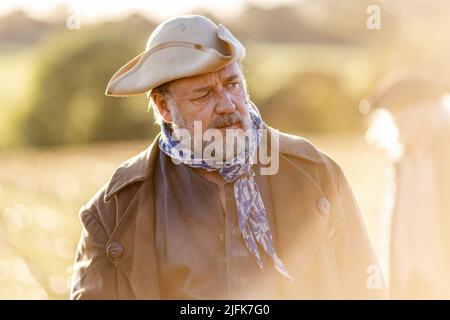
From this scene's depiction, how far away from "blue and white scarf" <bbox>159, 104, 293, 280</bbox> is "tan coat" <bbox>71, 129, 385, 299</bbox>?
0.06m

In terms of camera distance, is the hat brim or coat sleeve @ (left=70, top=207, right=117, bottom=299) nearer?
the hat brim

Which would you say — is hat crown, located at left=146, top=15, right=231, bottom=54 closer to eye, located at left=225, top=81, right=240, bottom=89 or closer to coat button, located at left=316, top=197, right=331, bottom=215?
eye, located at left=225, top=81, right=240, bottom=89

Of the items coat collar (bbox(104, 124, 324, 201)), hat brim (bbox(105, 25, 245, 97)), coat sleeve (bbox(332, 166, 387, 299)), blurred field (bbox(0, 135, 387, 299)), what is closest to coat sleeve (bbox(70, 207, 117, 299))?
coat collar (bbox(104, 124, 324, 201))

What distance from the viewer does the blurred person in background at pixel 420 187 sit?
544 cm

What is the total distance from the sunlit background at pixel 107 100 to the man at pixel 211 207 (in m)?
3.76

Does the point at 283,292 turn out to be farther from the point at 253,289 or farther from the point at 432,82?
the point at 432,82

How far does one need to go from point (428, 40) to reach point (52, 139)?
36.1 feet

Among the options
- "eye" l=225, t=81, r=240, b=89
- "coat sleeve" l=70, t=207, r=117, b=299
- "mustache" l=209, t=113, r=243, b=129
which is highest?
"eye" l=225, t=81, r=240, b=89

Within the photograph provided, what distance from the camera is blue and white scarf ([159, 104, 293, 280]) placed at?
10.6ft

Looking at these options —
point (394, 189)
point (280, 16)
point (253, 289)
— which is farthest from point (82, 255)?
point (280, 16)

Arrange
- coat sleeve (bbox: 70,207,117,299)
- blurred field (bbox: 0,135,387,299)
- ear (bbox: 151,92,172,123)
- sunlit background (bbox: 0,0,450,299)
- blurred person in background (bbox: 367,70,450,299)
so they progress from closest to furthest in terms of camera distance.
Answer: coat sleeve (bbox: 70,207,117,299) < ear (bbox: 151,92,172,123) < blurred person in background (bbox: 367,70,450,299) < blurred field (bbox: 0,135,387,299) < sunlit background (bbox: 0,0,450,299)

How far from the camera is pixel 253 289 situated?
323 centimetres

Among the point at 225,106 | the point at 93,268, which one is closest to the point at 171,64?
the point at 225,106

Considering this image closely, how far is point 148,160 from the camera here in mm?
3316
